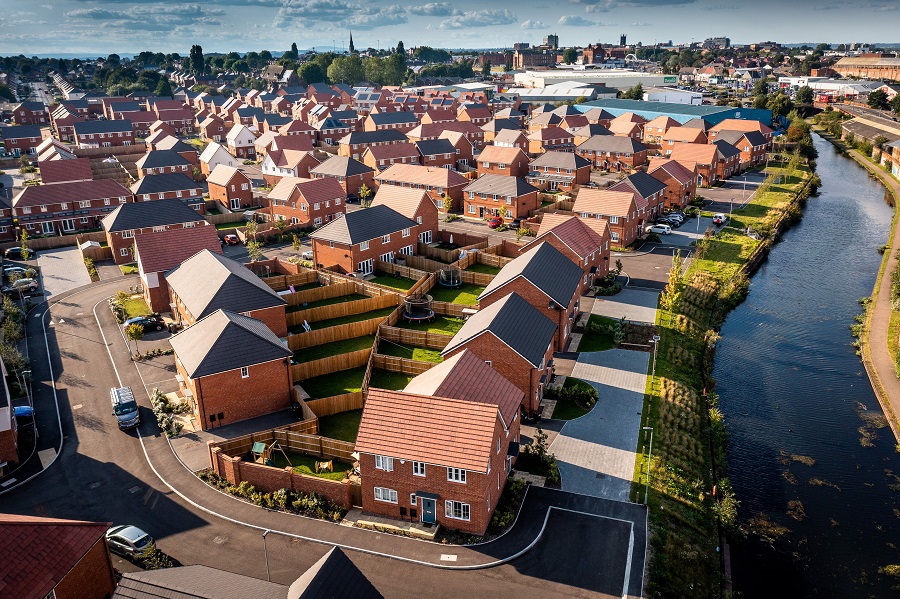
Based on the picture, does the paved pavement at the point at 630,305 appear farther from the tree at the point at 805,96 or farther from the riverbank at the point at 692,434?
the tree at the point at 805,96

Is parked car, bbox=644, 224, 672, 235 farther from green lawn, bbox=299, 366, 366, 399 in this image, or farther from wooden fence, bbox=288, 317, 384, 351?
green lawn, bbox=299, 366, 366, 399

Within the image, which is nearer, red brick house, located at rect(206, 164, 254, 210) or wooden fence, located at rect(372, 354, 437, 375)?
wooden fence, located at rect(372, 354, 437, 375)

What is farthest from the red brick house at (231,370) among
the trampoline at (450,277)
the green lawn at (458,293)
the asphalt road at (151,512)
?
the trampoline at (450,277)

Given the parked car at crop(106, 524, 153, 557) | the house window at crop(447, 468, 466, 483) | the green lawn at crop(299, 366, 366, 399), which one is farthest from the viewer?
the green lawn at crop(299, 366, 366, 399)

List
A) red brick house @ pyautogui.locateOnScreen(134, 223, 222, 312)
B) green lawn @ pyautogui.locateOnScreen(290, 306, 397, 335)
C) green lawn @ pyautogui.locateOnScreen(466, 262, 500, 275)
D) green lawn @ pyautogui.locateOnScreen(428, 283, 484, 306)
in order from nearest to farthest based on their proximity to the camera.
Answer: green lawn @ pyautogui.locateOnScreen(290, 306, 397, 335) < red brick house @ pyautogui.locateOnScreen(134, 223, 222, 312) < green lawn @ pyautogui.locateOnScreen(428, 283, 484, 306) < green lawn @ pyautogui.locateOnScreen(466, 262, 500, 275)

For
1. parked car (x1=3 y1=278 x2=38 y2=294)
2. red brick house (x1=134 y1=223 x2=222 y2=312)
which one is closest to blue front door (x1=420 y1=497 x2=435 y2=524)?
red brick house (x1=134 y1=223 x2=222 y2=312)

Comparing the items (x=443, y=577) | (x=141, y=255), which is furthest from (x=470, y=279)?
(x=443, y=577)
